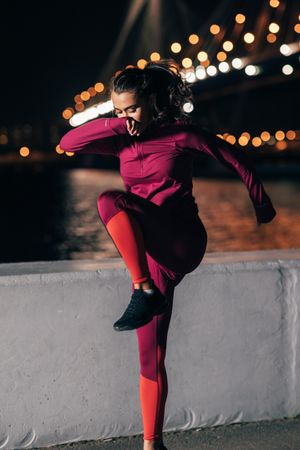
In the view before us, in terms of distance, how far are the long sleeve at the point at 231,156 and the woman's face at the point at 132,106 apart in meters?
0.11

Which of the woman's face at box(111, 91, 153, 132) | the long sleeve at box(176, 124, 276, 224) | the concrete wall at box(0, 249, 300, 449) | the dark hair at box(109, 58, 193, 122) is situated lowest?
the concrete wall at box(0, 249, 300, 449)

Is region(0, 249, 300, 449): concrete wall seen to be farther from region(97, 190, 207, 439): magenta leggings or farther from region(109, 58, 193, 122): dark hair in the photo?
region(109, 58, 193, 122): dark hair

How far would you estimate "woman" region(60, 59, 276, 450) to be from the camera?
2.22m

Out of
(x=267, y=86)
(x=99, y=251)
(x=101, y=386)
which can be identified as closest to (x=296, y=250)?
(x=101, y=386)

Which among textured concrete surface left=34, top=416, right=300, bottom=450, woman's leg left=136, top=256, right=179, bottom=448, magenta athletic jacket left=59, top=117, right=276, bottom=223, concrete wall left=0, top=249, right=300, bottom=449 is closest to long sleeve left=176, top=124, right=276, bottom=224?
magenta athletic jacket left=59, top=117, right=276, bottom=223

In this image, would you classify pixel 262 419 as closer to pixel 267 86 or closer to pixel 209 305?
pixel 209 305

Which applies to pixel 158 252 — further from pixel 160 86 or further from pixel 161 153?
pixel 160 86

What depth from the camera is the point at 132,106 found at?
89.0 inches

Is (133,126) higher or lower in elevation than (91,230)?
higher

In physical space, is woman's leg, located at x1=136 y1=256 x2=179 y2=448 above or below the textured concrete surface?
above

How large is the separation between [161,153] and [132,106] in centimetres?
16

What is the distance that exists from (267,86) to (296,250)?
45.7 m

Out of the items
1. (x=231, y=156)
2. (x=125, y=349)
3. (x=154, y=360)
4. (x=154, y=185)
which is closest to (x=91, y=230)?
(x=125, y=349)

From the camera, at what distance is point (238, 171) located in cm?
226
